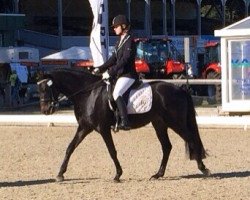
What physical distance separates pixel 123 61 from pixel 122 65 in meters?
0.10

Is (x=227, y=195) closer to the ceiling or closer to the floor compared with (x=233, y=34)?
closer to the floor

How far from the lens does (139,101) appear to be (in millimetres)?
11531

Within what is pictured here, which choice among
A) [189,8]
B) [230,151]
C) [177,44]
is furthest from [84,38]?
[230,151]

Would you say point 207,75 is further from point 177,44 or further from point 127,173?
point 127,173

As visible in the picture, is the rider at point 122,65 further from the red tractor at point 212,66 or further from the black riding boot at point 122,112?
the red tractor at point 212,66

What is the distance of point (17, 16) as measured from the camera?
163 ft

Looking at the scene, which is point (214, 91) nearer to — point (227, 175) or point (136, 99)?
point (227, 175)

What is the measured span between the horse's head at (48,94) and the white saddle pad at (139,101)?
115 cm

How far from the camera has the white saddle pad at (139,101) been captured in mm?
11516

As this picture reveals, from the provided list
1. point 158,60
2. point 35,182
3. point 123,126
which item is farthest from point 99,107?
point 158,60

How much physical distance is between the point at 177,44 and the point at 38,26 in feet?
55.3

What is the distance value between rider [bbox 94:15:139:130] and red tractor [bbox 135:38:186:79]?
26.2 meters

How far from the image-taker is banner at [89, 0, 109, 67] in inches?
827

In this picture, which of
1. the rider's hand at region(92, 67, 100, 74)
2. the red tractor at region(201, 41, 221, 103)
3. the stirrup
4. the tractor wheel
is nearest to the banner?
the rider's hand at region(92, 67, 100, 74)
